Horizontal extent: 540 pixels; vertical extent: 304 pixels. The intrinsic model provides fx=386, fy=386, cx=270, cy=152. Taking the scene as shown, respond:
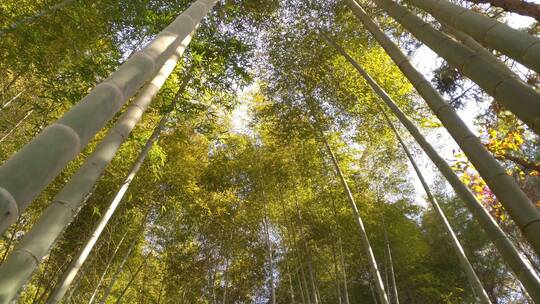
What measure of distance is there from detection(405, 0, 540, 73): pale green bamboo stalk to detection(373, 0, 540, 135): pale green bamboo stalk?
0.23 ft

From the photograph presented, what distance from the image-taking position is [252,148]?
7953mm

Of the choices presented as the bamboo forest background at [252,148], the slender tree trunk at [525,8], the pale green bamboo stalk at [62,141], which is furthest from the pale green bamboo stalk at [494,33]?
the pale green bamboo stalk at [62,141]

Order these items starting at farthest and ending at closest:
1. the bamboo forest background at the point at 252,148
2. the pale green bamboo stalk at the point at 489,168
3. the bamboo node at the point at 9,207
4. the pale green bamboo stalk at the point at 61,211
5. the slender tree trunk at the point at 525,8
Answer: the bamboo forest background at the point at 252,148, the slender tree trunk at the point at 525,8, the pale green bamboo stalk at the point at 489,168, the pale green bamboo stalk at the point at 61,211, the bamboo node at the point at 9,207

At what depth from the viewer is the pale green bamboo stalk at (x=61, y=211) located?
3.59 feet

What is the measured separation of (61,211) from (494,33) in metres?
1.77

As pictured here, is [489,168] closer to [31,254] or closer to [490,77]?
[490,77]

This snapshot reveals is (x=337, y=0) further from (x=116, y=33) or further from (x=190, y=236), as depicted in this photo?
(x=190, y=236)

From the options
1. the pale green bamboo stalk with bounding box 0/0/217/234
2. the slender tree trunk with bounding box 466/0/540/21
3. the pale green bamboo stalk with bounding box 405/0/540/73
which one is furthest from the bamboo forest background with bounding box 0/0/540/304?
the pale green bamboo stalk with bounding box 0/0/217/234

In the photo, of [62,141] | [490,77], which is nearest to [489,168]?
[490,77]

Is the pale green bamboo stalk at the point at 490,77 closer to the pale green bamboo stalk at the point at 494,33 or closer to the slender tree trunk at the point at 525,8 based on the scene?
the pale green bamboo stalk at the point at 494,33

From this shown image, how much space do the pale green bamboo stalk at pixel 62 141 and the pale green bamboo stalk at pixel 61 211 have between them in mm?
375

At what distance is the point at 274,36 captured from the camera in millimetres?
5840

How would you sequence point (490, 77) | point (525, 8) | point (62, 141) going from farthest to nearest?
point (525, 8), point (490, 77), point (62, 141)

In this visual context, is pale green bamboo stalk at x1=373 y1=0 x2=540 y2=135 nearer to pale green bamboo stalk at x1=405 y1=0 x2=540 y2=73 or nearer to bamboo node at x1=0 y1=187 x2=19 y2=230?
pale green bamboo stalk at x1=405 y1=0 x2=540 y2=73
